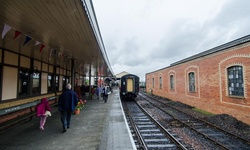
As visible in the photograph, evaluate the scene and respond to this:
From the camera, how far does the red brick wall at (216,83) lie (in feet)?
28.6

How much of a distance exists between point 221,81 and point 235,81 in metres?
1.11

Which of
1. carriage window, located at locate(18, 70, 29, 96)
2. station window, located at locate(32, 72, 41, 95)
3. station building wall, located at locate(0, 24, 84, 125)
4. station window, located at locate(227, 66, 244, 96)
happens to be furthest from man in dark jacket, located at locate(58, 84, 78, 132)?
station window, located at locate(227, 66, 244, 96)

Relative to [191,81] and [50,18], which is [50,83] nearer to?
[50,18]

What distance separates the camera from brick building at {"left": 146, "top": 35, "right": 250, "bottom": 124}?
28.8 ft

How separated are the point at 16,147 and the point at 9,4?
136 inches

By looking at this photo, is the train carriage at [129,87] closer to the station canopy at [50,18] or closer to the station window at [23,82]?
the station window at [23,82]

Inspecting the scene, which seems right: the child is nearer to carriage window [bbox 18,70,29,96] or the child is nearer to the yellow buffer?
carriage window [bbox 18,70,29,96]

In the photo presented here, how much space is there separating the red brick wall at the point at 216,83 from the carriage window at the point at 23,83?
10595mm

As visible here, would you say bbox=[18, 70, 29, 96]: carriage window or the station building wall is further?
bbox=[18, 70, 29, 96]: carriage window

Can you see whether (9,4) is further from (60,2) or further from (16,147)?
(16,147)

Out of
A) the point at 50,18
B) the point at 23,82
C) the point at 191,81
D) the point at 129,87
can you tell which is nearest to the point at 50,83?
the point at 23,82

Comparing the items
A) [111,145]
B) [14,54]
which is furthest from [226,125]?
[14,54]

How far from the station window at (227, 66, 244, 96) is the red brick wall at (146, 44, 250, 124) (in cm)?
23

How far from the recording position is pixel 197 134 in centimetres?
700
